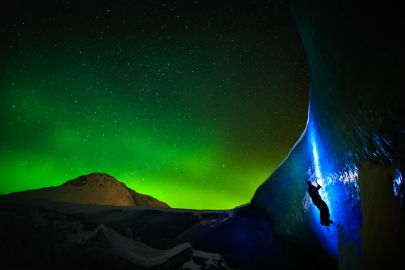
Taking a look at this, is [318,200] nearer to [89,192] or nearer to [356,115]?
[356,115]

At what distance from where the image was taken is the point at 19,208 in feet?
46.0

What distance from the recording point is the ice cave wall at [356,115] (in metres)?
2.94

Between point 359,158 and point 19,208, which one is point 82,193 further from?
point 359,158

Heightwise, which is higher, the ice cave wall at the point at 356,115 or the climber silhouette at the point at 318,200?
the ice cave wall at the point at 356,115

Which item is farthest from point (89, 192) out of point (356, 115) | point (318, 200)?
point (356, 115)

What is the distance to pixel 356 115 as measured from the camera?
A: 4215 mm

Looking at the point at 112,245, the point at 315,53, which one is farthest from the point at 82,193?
the point at 315,53

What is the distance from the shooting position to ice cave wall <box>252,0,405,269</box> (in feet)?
9.65

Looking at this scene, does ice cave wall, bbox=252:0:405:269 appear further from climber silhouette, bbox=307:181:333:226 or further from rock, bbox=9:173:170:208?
rock, bbox=9:173:170:208

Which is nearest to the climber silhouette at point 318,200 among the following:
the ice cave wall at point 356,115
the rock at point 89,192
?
the ice cave wall at point 356,115

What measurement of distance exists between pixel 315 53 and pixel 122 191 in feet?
107

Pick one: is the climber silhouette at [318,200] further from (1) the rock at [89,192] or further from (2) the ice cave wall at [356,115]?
(1) the rock at [89,192]

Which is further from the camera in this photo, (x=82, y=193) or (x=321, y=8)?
(x=82, y=193)

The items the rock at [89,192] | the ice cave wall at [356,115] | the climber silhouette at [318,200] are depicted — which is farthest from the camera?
the rock at [89,192]
